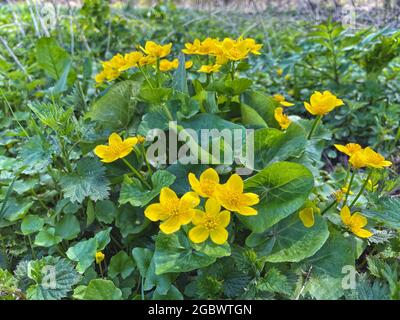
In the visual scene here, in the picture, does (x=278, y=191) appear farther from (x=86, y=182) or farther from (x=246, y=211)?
(x=86, y=182)

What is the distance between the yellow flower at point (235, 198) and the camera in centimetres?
91

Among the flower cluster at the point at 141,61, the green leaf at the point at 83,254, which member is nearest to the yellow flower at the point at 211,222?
the green leaf at the point at 83,254

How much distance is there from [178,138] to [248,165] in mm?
230

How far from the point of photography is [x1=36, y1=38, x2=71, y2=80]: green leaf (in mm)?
1663

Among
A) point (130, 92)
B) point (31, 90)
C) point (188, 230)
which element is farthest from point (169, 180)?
point (31, 90)

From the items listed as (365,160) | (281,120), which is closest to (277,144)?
(281,120)

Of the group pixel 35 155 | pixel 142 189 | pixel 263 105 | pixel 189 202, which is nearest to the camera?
pixel 189 202

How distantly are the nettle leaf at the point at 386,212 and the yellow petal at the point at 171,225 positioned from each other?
52cm

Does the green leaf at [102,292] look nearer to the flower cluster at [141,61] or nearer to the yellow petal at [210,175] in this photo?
the yellow petal at [210,175]

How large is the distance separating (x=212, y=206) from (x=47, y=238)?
52 cm

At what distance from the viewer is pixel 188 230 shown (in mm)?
965

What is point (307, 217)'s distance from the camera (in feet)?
3.33

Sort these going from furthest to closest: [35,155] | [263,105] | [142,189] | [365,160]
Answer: [263,105] → [35,155] → [142,189] → [365,160]

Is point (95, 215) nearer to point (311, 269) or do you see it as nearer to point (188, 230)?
point (188, 230)
